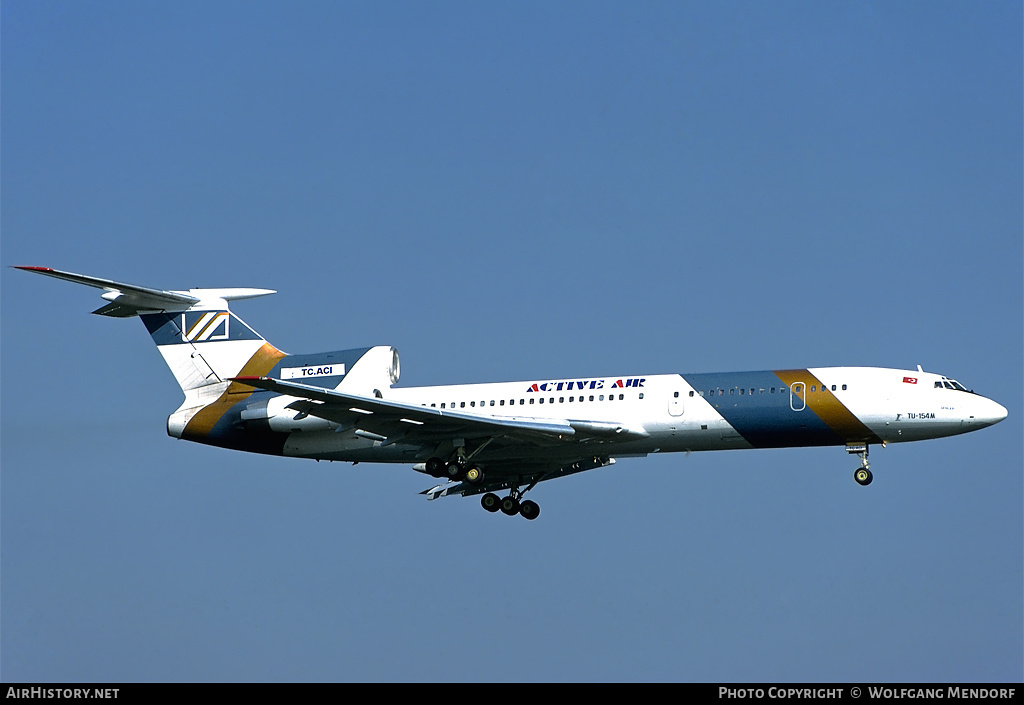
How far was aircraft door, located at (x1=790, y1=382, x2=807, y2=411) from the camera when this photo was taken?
3719 centimetres

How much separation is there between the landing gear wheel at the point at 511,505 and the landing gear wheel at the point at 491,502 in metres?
0.17

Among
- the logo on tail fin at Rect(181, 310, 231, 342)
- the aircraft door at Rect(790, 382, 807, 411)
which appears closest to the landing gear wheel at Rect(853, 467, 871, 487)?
the aircraft door at Rect(790, 382, 807, 411)

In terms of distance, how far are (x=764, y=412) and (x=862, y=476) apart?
3.35m

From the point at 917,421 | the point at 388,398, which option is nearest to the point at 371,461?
the point at 388,398

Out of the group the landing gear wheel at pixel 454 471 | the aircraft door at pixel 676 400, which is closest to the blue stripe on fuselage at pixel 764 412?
the aircraft door at pixel 676 400

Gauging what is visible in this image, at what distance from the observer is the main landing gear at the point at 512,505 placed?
42.8m

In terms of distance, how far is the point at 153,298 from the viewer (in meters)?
42.5

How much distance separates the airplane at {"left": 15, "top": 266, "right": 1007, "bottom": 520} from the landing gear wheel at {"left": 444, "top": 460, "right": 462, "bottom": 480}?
0.04 m

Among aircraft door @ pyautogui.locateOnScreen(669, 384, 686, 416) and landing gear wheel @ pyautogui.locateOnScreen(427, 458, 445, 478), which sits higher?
aircraft door @ pyautogui.locateOnScreen(669, 384, 686, 416)

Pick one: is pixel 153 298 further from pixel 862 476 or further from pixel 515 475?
pixel 862 476

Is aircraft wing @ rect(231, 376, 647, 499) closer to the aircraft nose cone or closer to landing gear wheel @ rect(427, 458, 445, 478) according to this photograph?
landing gear wheel @ rect(427, 458, 445, 478)

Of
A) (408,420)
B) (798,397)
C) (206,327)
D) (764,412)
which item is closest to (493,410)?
(408,420)
